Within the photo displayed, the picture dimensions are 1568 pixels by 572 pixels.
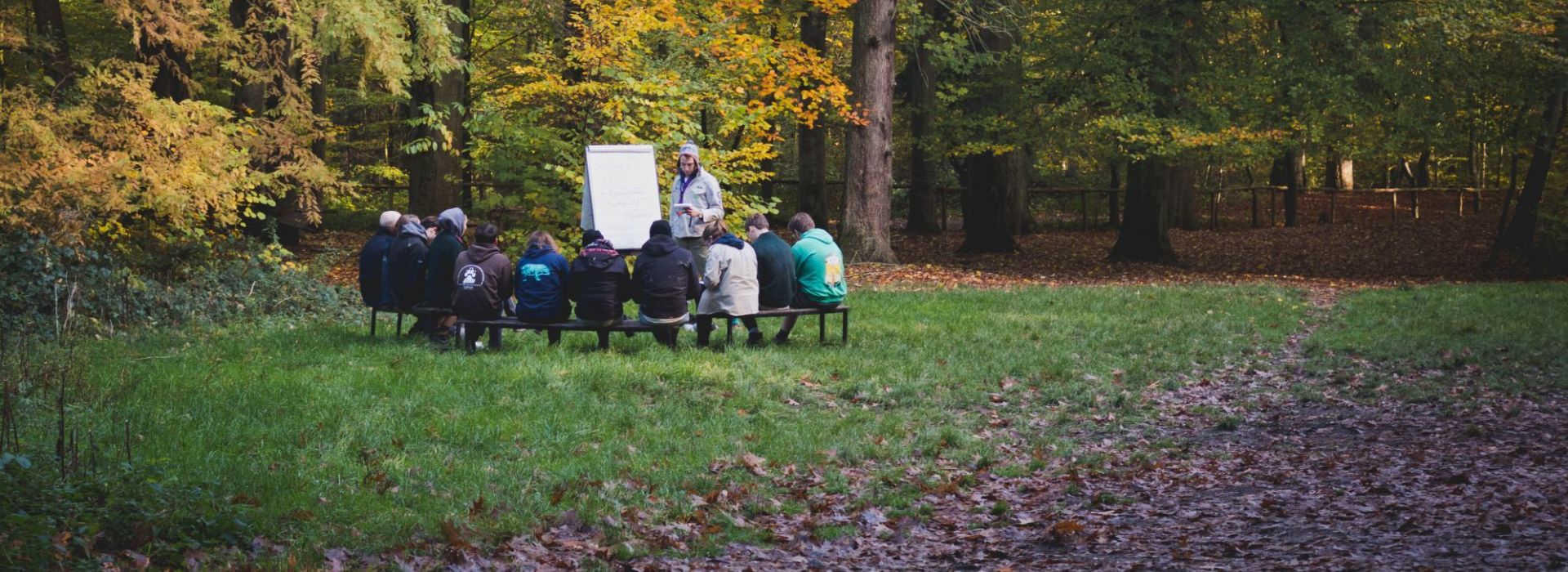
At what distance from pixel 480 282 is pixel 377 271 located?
1.87m

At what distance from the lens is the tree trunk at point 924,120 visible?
26438 millimetres

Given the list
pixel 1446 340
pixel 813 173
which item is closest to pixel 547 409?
pixel 1446 340

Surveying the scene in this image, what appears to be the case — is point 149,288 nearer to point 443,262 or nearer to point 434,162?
point 443,262

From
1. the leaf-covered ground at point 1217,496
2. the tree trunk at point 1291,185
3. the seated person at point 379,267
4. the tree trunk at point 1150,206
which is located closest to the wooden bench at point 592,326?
the seated person at point 379,267

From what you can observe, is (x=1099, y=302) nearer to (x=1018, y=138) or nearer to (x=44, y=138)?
(x=1018, y=138)

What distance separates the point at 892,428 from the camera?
28.3ft

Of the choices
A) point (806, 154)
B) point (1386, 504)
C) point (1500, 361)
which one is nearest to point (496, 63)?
point (806, 154)

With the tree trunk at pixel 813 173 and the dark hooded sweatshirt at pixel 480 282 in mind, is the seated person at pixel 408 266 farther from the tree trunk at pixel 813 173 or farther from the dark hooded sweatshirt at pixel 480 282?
the tree trunk at pixel 813 173

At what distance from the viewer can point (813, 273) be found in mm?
11930

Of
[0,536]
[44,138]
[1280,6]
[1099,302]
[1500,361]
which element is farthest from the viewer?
[1280,6]

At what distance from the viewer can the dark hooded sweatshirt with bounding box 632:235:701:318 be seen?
1093 cm

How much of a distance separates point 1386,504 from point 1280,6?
17.2 metres

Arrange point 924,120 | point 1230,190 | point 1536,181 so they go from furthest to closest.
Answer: point 1230,190, point 924,120, point 1536,181

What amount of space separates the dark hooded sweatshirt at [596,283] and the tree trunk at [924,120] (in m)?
12.3
